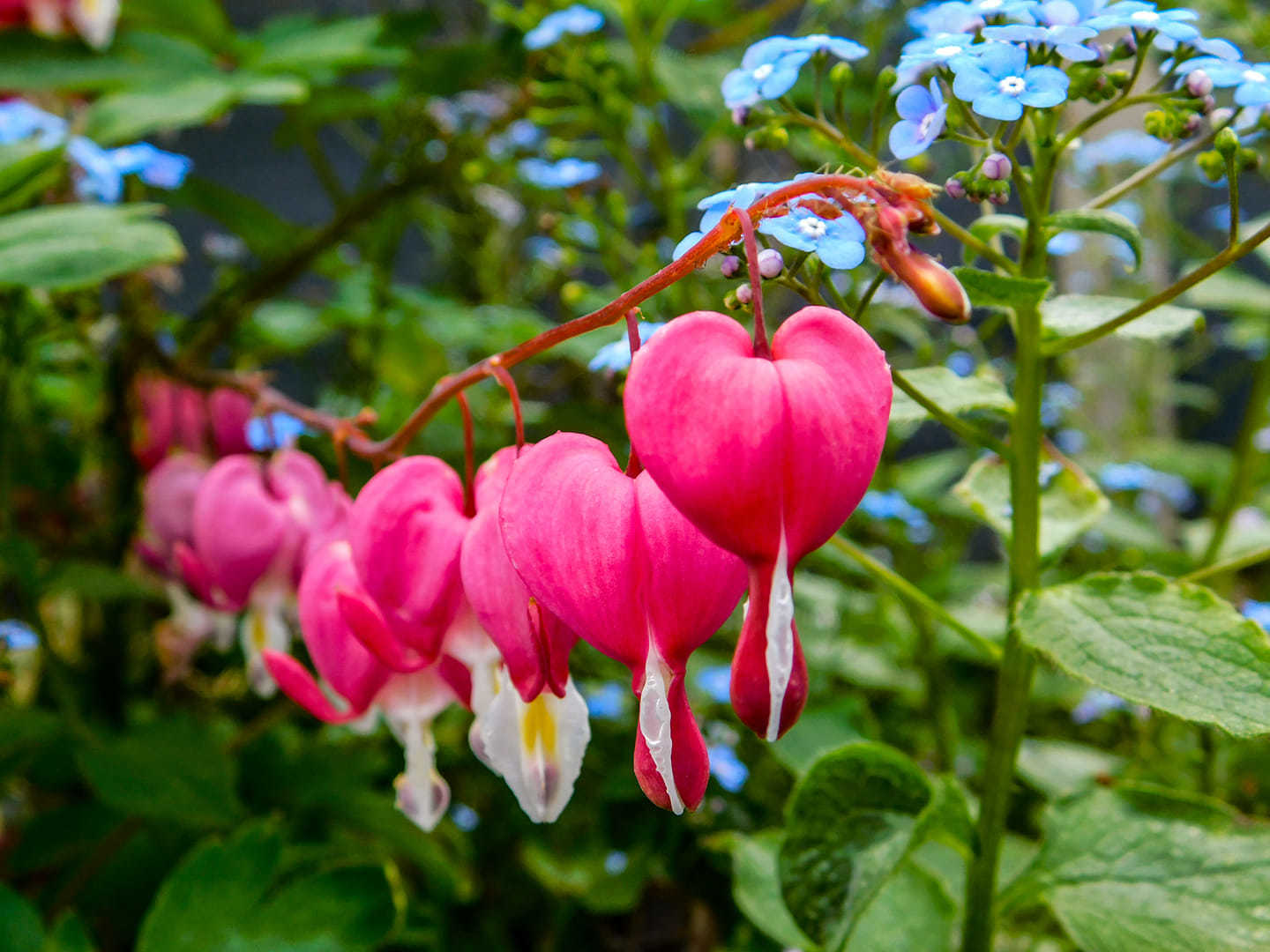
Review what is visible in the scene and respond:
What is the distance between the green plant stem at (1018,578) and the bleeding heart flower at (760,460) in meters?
0.21

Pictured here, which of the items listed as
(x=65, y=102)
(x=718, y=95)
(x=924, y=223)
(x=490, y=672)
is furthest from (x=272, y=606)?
(x=65, y=102)

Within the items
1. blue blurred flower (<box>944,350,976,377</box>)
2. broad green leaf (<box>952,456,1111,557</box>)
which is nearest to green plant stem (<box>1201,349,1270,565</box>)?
blue blurred flower (<box>944,350,976,377</box>)

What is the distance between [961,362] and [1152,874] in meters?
1.16

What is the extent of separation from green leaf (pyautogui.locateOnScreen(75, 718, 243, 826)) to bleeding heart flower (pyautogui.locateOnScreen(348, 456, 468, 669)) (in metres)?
0.44

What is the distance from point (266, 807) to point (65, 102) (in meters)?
0.87

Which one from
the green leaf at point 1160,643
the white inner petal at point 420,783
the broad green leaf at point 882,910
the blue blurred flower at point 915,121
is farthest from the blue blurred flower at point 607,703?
the blue blurred flower at point 915,121

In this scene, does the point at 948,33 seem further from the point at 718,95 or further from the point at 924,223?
the point at 718,95

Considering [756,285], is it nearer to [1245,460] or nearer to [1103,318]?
[1103,318]

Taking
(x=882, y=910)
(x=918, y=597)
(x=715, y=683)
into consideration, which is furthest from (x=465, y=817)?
(x=918, y=597)

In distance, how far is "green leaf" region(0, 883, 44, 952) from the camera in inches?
26.1

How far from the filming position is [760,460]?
312 mm

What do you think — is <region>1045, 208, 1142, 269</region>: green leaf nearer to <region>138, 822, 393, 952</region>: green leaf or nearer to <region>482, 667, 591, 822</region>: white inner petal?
<region>482, 667, 591, 822</region>: white inner petal

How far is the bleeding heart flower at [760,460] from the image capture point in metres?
0.31

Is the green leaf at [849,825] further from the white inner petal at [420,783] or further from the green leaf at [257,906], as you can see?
the green leaf at [257,906]
